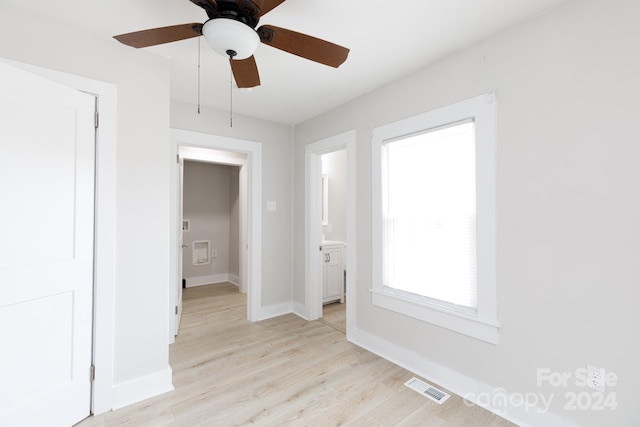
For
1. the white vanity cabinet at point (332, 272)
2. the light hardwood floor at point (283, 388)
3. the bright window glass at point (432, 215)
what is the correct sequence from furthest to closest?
1. the white vanity cabinet at point (332, 272)
2. the bright window glass at point (432, 215)
3. the light hardwood floor at point (283, 388)

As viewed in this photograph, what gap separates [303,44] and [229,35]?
38 centimetres

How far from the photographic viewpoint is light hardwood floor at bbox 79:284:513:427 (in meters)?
1.84

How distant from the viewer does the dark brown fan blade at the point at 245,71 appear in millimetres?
1663

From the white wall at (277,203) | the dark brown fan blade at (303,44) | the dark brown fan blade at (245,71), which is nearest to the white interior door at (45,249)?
the dark brown fan blade at (245,71)

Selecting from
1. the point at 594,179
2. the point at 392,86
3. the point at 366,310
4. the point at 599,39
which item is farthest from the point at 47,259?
the point at 599,39

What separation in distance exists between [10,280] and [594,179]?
3126 mm

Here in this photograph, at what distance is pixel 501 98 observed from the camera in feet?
6.20

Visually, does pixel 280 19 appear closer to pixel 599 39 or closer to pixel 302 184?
pixel 599 39

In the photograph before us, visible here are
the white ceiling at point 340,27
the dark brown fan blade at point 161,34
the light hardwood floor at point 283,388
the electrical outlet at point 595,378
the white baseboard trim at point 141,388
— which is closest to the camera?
the dark brown fan blade at point 161,34

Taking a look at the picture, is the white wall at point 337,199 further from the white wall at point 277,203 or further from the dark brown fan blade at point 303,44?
the dark brown fan blade at point 303,44

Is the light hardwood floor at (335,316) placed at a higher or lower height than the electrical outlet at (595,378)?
lower

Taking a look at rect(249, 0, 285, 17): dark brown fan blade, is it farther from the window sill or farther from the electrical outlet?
the electrical outlet

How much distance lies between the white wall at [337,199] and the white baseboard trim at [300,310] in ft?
4.29

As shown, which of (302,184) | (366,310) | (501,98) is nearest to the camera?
(501,98)
